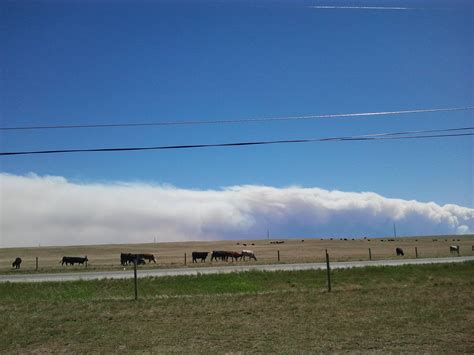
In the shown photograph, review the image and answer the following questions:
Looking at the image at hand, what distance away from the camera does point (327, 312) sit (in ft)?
43.7

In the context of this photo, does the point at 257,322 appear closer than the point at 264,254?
Yes

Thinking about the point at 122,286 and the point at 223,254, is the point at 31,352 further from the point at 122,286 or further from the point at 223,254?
the point at 223,254

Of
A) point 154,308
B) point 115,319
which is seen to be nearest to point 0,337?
point 115,319

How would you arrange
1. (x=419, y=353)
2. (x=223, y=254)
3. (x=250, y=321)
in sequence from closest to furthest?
(x=419, y=353), (x=250, y=321), (x=223, y=254)

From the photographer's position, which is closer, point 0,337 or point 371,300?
point 0,337

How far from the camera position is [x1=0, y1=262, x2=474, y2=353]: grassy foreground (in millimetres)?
9789

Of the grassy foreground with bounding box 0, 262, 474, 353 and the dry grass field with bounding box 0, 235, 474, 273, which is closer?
the grassy foreground with bounding box 0, 262, 474, 353

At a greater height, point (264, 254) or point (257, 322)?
point (264, 254)

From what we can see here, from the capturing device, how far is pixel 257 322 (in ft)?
40.0

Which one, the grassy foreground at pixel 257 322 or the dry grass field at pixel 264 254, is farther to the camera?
the dry grass field at pixel 264 254

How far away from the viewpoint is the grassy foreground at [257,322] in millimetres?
9789

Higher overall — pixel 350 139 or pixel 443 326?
pixel 350 139

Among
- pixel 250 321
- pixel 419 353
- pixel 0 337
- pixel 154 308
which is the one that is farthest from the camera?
pixel 154 308

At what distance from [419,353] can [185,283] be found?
53.4ft
